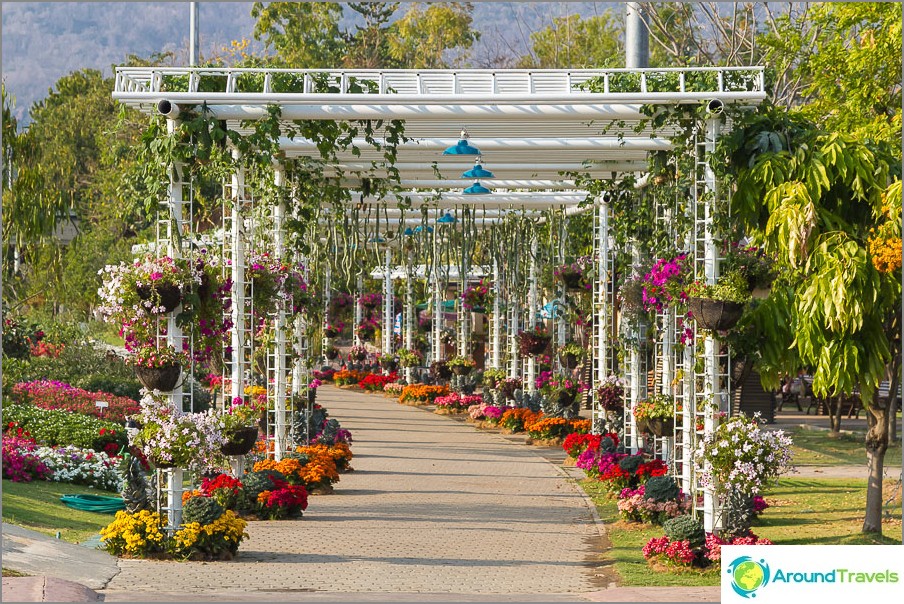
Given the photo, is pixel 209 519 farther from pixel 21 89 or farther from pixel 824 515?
pixel 21 89

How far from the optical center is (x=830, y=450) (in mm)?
18125

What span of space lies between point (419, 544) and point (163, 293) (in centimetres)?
324

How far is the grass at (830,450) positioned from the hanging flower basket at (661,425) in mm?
4590

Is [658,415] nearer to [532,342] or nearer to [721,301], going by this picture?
[721,301]

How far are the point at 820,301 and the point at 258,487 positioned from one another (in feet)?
18.9

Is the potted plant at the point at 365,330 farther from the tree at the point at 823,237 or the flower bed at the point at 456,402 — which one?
the tree at the point at 823,237

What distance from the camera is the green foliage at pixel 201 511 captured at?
962cm

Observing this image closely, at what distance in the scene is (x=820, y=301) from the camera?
371 inches

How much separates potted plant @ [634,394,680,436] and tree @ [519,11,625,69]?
69.5ft

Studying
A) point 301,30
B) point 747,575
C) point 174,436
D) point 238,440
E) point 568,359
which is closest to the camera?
point 747,575

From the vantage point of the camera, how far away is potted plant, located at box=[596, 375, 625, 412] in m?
15.8

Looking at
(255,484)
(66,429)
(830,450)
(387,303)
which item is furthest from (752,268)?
(387,303)

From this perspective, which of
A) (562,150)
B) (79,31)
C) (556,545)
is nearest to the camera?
(556,545)

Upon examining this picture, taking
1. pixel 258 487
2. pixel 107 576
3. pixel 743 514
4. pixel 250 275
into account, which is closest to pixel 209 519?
pixel 107 576
